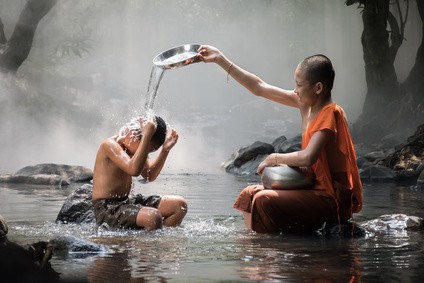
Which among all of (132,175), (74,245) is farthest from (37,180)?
(74,245)

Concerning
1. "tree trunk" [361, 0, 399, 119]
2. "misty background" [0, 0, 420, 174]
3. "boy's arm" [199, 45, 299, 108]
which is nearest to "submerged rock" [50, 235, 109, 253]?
A: "boy's arm" [199, 45, 299, 108]

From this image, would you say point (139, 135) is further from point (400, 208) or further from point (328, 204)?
point (400, 208)

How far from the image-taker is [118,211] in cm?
849

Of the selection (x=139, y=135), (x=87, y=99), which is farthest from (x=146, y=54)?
(x=139, y=135)

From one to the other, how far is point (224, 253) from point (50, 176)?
11011 millimetres

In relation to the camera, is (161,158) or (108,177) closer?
(161,158)

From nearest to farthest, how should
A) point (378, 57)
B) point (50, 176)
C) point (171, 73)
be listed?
point (50, 176) → point (378, 57) → point (171, 73)

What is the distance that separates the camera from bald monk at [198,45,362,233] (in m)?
7.77

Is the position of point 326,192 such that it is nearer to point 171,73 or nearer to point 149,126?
point 149,126

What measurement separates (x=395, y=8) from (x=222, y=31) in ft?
97.5

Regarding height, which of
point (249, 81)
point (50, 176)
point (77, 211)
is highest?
point (249, 81)

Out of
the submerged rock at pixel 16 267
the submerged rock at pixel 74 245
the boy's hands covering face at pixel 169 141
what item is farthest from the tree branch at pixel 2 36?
the submerged rock at pixel 16 267

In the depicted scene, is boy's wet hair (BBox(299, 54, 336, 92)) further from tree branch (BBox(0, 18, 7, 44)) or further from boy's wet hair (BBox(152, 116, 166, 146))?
tree branch (BBox(0, 18, 7, 44))

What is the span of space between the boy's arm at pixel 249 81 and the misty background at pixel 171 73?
48.5ft
